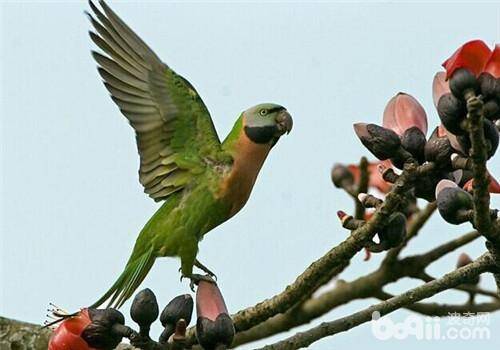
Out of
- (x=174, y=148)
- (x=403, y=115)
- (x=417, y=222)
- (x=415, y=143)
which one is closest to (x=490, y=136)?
(x=415, y=143)

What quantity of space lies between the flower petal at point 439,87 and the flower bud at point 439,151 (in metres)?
0.09

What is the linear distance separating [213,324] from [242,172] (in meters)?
1.31

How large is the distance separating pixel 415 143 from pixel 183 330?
0.75 m

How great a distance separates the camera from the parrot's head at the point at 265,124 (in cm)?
385

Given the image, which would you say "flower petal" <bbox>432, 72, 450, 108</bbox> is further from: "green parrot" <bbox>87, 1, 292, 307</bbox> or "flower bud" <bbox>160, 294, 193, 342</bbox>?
"green parrot" <bbox>87, 1, 292, 307</bbox>

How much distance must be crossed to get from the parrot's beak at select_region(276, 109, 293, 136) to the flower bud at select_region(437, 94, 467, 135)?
4.39 feet

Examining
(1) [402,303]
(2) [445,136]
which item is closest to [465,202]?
(2) [445,136]

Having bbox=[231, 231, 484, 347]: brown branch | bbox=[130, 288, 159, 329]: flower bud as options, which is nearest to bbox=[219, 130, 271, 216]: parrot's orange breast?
bbox=[231, 231, 484, 347]: brown branch

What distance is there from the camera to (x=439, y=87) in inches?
102

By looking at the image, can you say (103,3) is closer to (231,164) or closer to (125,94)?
(125,94)

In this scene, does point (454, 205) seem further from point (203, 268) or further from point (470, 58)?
point (203, 268)

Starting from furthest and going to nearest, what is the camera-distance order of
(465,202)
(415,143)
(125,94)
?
(125,94)
(415,143)
(465,202)

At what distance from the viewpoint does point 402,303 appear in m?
2.82

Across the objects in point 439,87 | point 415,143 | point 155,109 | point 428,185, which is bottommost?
point 428,185
